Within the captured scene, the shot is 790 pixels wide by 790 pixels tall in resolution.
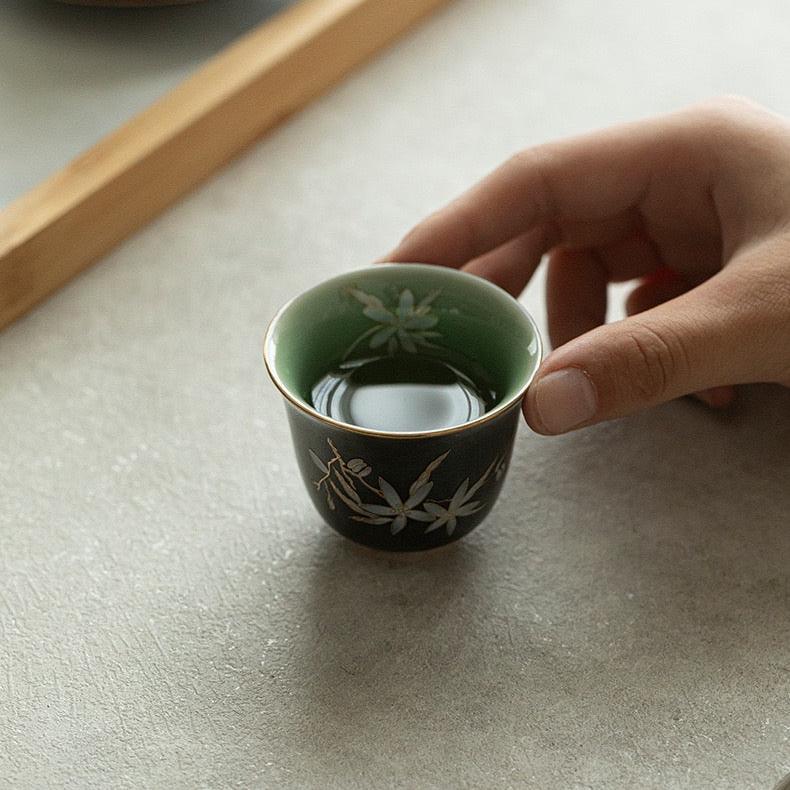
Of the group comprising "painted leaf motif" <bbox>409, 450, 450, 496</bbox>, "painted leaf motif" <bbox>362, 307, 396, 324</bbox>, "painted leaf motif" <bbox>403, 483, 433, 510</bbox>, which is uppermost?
"painted leaf motif" <bbox>362, 307, 396, 324</bbox>

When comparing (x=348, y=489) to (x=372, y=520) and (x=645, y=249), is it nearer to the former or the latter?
(x=372, y=520)

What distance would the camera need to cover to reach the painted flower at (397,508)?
54 cm

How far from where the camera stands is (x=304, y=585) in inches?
23.2

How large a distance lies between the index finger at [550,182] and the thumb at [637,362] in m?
0.13

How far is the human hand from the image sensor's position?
54cm

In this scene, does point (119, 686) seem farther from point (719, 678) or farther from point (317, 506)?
point (719, 678)

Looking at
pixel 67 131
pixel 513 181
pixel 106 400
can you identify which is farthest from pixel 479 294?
pixel 67 131

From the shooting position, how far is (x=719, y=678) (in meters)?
0.55

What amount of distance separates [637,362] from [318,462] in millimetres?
152

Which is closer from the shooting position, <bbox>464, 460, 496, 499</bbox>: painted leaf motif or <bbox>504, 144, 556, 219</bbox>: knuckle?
<bbox>464, 460, 496, 499</bbox>: painted leaf motif

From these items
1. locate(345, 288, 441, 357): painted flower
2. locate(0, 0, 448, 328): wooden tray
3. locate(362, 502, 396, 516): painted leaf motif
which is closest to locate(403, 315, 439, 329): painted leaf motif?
locate(345, 288, 441, 357): painted flower

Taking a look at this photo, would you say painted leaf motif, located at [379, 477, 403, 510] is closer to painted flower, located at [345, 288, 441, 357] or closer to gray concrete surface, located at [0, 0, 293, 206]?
painted flower, located at [345, 288, 441, 357]

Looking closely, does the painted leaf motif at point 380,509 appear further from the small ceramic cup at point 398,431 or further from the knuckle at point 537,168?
the knuckle at point 537,168

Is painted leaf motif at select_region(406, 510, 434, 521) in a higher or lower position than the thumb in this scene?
lower
